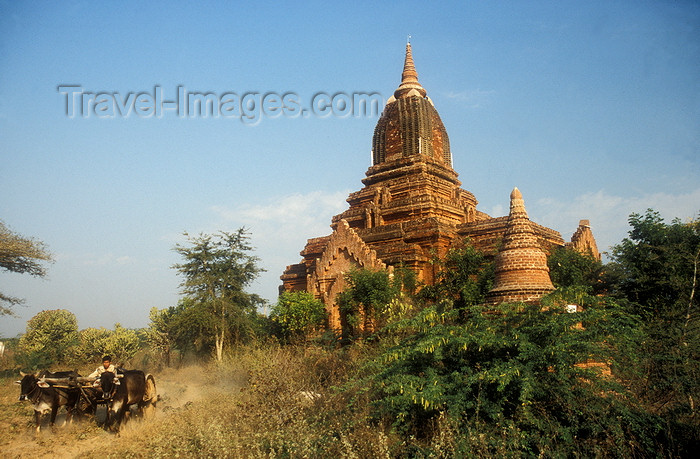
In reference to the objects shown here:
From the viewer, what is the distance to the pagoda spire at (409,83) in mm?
26664

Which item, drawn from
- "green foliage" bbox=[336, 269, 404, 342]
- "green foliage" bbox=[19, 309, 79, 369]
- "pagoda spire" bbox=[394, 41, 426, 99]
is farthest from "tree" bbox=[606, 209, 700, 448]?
"green foliage" bbox=[19, 309, 79, 369]

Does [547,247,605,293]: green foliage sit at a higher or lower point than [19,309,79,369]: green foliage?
higher

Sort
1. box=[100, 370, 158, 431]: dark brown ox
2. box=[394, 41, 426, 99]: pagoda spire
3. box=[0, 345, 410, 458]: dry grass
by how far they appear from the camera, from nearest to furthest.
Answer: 1. box=[0, 345, 410, 458]: dry grass
2. box=[100, 370, 158, 431]: dark brown ox
3. box=[394, 41, 426, 99]: pagoda spire

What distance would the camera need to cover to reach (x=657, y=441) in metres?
6.96

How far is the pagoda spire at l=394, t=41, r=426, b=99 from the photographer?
26.7 meters

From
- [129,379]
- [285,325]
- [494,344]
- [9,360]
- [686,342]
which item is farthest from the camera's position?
[9,360]

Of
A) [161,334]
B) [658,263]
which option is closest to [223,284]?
[161,334]

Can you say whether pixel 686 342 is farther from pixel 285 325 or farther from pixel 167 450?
pixel 285 325

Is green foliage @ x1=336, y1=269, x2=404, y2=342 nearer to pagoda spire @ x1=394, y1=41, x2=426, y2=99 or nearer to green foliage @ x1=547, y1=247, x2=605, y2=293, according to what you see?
green foliage @ x1=547, y1=247, x2=605, y2=293

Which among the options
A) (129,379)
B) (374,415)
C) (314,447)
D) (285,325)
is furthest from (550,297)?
(285,325)

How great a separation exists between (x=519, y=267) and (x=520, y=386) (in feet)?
12.6

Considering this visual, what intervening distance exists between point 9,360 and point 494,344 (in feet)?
89.0

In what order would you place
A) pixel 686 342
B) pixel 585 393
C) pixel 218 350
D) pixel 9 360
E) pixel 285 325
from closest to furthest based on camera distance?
pixel 585 393
pixel 686 342
pixel 285 325
pixel 218 350
pixel 9 360

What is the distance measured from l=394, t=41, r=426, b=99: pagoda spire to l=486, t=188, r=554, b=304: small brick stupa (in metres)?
16.3
